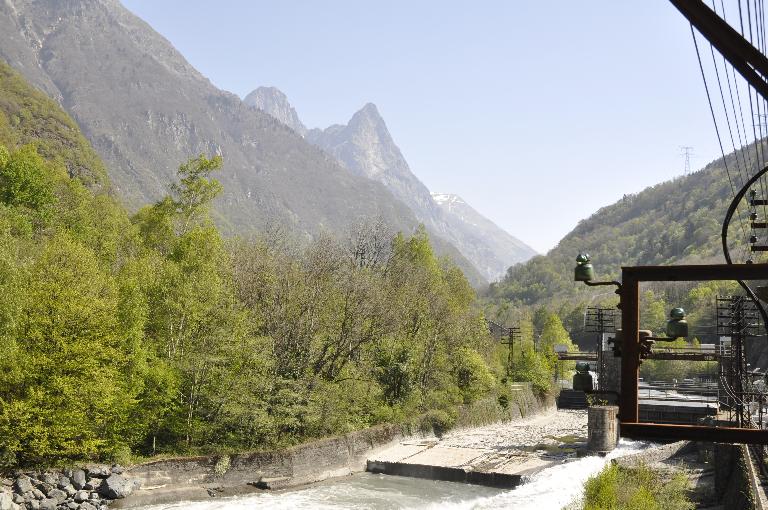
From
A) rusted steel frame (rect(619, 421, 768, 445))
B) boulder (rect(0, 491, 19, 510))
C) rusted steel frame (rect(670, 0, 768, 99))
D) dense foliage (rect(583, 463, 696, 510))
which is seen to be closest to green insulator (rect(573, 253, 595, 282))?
rusted steel frame (rect(619, 421, 768, 445))

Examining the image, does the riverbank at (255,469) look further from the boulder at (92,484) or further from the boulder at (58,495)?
the boulder at (58,495)

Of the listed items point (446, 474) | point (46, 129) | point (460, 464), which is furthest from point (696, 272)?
point (46, 129)

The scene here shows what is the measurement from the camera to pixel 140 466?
3123 cm

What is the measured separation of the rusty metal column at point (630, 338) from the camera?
9078 millimetres

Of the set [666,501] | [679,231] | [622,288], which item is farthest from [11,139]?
[679,231]

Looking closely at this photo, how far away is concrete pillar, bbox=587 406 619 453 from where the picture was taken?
144ft

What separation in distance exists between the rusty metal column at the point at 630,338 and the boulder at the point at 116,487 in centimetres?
2547

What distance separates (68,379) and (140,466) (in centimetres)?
521

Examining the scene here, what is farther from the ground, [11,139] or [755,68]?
[11,139]

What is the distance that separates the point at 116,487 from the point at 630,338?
85.1 ft

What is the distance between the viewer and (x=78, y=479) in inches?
1138

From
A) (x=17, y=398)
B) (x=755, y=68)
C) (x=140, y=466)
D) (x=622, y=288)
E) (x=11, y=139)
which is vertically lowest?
(x=140, y=466)

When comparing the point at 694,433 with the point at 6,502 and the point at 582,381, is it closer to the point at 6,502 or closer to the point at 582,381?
the point at 582,381

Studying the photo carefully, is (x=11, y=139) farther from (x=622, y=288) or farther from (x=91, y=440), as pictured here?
(x=622, y=288)
